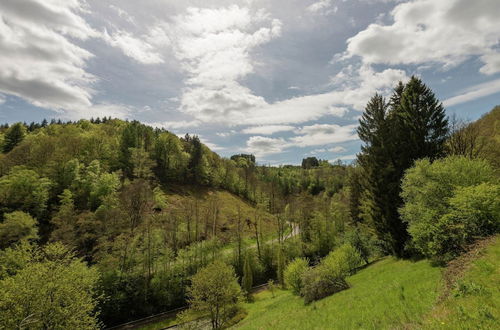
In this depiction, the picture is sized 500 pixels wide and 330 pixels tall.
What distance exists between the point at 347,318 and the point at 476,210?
10834mm

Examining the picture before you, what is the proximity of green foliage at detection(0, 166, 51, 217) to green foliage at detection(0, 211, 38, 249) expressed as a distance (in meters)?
10.8

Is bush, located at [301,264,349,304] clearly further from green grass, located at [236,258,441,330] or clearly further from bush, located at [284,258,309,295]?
bush, located at [284,258,309,295]

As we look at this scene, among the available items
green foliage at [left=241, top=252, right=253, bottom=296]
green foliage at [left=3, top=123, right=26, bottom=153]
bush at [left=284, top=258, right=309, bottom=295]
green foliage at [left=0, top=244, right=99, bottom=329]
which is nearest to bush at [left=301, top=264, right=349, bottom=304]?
bush at [left=284, top=258, right=309, bottom=295]

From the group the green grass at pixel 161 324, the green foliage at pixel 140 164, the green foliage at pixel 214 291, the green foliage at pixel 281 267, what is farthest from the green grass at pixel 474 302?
the green foliage at pixel 140 164

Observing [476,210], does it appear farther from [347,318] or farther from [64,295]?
[64,295]

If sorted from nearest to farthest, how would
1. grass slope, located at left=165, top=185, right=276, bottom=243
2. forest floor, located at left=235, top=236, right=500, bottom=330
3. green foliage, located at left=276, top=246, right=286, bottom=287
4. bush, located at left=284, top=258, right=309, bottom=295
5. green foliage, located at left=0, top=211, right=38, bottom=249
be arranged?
forest floor, located at left=235, top=236, right=500, bottom=330 < bush, located at left=284, top=258, right=309, bottom=295 < green foliage, located at left=0, top=211, right=38, bottom=249 < green foliage, located at left=276, top=246, right=286, bottom=287 < grass slope, located at left=165, top=185, right=276, bottom=243

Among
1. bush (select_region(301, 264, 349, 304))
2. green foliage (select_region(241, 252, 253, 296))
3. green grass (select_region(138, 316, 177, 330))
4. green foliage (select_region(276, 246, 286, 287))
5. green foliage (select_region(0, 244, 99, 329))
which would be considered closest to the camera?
green foliage (select_region(0, 244, 99, 329))

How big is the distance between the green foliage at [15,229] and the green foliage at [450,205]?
4912cm

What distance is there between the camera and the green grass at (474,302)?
6734mm

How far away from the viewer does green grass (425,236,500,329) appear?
265 inches

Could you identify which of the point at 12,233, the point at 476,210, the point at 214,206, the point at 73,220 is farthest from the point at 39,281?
the point at 214,206

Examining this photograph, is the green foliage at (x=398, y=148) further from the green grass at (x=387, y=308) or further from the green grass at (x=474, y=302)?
the green grass at (x=474, y=302)

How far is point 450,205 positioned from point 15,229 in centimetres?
5538

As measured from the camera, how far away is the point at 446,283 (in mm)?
11016
